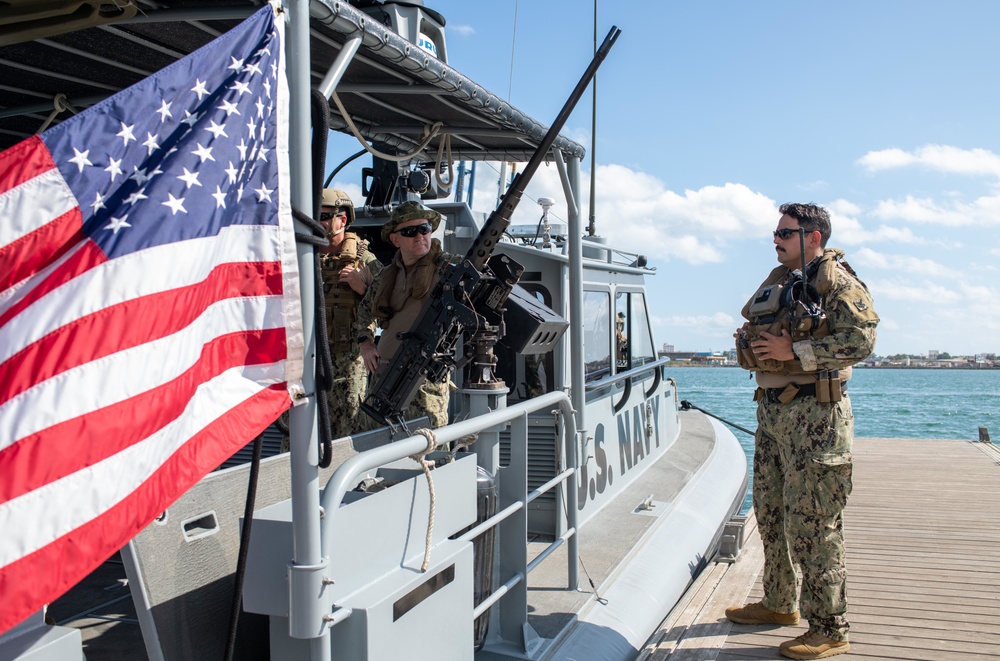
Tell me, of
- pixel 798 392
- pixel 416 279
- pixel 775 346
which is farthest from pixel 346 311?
pixel 798 392

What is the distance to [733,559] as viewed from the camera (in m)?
5.62

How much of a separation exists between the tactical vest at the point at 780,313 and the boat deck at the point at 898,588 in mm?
1328

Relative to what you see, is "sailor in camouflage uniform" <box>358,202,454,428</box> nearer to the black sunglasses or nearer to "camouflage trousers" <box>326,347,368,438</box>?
"camouflage trousers" <box>326,347,368,438</box>

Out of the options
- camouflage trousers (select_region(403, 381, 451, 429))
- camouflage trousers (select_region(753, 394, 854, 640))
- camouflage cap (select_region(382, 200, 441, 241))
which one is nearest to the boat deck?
camouflage trousers (select_region(753, 394, 854, 640))

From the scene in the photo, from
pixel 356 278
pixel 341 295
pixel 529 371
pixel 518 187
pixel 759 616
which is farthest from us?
pixel 529 371

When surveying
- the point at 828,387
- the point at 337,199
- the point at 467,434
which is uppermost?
the point at 337,199

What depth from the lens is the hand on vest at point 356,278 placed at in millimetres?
4641

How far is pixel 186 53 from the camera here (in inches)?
122

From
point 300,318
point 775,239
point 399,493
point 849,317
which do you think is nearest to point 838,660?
point 849,317

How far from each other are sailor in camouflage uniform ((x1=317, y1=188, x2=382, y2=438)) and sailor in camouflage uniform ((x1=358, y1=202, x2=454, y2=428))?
0.21 meters

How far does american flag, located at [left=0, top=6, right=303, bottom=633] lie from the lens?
5.00 feet

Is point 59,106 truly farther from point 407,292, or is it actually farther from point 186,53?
point 407,292

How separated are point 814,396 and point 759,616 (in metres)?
1.20

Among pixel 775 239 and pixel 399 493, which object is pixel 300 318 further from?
pixel 775 239
